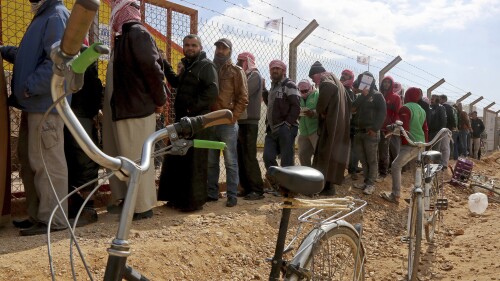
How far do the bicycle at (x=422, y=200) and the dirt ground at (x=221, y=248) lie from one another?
12.0 inches

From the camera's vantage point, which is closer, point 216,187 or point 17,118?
point 17,118

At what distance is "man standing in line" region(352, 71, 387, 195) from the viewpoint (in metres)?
7.39

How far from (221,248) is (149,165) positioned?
2.97m

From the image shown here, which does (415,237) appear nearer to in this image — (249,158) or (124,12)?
(249,158)

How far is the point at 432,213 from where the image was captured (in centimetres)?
518

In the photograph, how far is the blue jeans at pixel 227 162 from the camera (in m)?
5.41

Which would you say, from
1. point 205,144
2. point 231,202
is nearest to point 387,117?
point 231,202

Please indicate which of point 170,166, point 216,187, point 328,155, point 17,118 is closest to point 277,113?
point 328,155

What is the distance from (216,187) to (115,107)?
5.71 ft

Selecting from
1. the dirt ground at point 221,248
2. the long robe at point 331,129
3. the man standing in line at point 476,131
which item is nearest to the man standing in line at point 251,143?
the dirt ground at point 221,248

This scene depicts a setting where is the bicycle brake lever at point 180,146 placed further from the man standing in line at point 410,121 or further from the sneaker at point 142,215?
the man standing in line at point 410,121

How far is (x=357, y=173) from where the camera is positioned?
8.45 metres

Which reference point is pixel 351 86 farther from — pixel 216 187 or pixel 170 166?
pixel 170 166

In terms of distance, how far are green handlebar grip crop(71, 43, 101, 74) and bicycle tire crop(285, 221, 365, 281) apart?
1438mm
